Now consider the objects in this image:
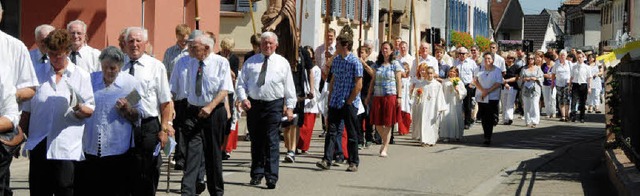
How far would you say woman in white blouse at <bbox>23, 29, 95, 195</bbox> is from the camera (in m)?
9.69

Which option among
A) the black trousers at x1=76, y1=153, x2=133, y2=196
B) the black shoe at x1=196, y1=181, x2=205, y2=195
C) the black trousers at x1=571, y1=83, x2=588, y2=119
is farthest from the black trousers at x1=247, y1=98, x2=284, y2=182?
the black trousers at x1=571, y1=83, x2=588, y2=119

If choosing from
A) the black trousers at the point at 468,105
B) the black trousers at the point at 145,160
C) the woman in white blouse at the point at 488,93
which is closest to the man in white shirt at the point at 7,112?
the black trousers at the point at 145,160

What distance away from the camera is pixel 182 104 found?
1276cm

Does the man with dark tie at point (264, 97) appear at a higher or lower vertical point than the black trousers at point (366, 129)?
higher

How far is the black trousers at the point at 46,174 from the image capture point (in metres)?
9.70

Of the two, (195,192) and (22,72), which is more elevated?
(22,72)

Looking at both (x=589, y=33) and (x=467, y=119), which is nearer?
(x=467, y=119)

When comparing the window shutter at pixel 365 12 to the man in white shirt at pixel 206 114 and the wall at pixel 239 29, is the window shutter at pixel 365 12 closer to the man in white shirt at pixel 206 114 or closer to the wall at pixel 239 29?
the wall at pixel 239 29

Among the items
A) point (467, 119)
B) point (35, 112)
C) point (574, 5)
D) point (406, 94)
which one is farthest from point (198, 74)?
point (574, 5)

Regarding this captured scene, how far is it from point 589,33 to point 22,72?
11671cm

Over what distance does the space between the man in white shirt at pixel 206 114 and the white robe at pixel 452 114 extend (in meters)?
10.6

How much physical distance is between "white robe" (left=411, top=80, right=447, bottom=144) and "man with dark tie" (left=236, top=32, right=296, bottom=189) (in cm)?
755

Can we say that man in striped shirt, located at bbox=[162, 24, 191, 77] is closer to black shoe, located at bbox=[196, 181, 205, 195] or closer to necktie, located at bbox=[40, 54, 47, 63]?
black shoe, located at bbox=[196, 181, 205, 195]

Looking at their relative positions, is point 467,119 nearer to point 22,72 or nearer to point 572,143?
point 572,143
